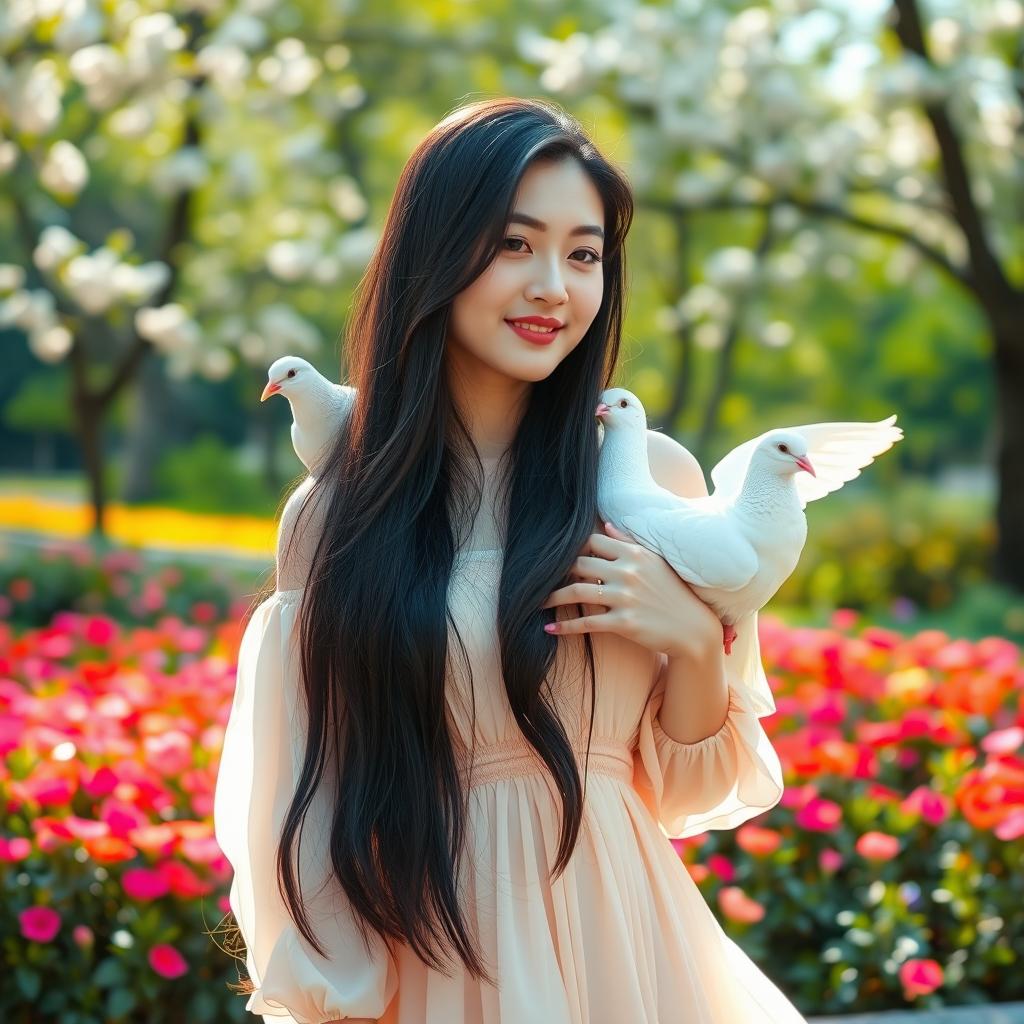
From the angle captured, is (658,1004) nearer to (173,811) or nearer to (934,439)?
(173,811)

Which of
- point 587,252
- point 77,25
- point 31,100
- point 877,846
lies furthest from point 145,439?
point 587,252

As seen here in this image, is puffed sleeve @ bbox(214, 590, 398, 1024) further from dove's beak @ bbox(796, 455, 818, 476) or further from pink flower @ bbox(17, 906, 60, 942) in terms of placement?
pink flower @ bbox(17, 906, 60, 942)

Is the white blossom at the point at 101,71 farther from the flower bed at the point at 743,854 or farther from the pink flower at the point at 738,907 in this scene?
the pink flower at the point at 738,907

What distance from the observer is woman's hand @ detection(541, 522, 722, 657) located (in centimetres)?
193

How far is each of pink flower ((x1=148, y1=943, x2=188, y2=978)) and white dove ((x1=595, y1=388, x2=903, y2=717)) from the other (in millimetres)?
1641

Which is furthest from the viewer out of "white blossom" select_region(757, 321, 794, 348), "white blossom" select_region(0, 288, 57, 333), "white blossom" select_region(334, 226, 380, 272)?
"white blossom" select_region(757, 321, 794, 348)

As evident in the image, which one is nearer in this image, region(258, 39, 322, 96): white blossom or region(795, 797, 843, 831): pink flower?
region(795, 797, 843, 831): pink flower

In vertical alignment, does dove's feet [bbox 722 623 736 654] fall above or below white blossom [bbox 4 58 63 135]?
below

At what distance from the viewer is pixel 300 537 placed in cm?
205

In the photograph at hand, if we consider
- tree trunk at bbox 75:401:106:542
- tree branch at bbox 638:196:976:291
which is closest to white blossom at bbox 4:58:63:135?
tree trunk at bbox 75:401:106:542

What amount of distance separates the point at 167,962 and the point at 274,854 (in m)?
1.33


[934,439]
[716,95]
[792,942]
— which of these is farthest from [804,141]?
[934,439]

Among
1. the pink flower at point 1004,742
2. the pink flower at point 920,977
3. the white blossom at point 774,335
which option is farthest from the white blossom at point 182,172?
the pink flower at point 920,977

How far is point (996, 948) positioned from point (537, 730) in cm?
220
